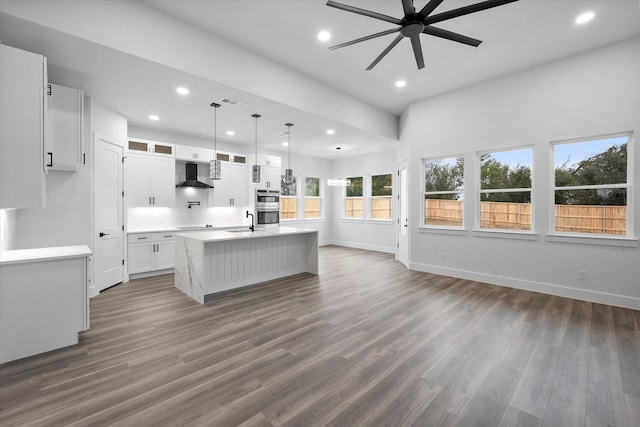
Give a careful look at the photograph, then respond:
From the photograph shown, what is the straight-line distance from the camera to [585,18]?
331cm

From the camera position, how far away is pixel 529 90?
4.53m

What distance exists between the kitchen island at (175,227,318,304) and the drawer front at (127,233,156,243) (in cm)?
122

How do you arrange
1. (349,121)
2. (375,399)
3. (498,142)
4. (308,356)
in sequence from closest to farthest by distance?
(375,399) → (308,356) → (498,142) → (349,121)

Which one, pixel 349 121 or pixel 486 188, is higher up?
pixel 349 121

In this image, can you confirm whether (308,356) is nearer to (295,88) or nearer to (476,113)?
(295,88)

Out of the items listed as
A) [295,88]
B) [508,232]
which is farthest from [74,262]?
[508,232]

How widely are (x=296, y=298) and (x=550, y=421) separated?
297cm

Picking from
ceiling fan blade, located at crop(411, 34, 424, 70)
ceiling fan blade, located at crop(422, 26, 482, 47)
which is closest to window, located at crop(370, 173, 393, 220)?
ceiling fan blade, located at crop(411, 34, 424, 70)

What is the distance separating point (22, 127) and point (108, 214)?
8.11 ft

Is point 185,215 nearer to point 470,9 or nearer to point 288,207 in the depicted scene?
point 288,207

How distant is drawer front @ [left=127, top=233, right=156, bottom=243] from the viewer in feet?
17.0

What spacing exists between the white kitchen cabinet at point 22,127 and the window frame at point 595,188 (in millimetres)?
6447

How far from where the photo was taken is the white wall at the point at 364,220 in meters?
8.34

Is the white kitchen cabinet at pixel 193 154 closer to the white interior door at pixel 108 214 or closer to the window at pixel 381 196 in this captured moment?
the white interior door at pixel 108 214
